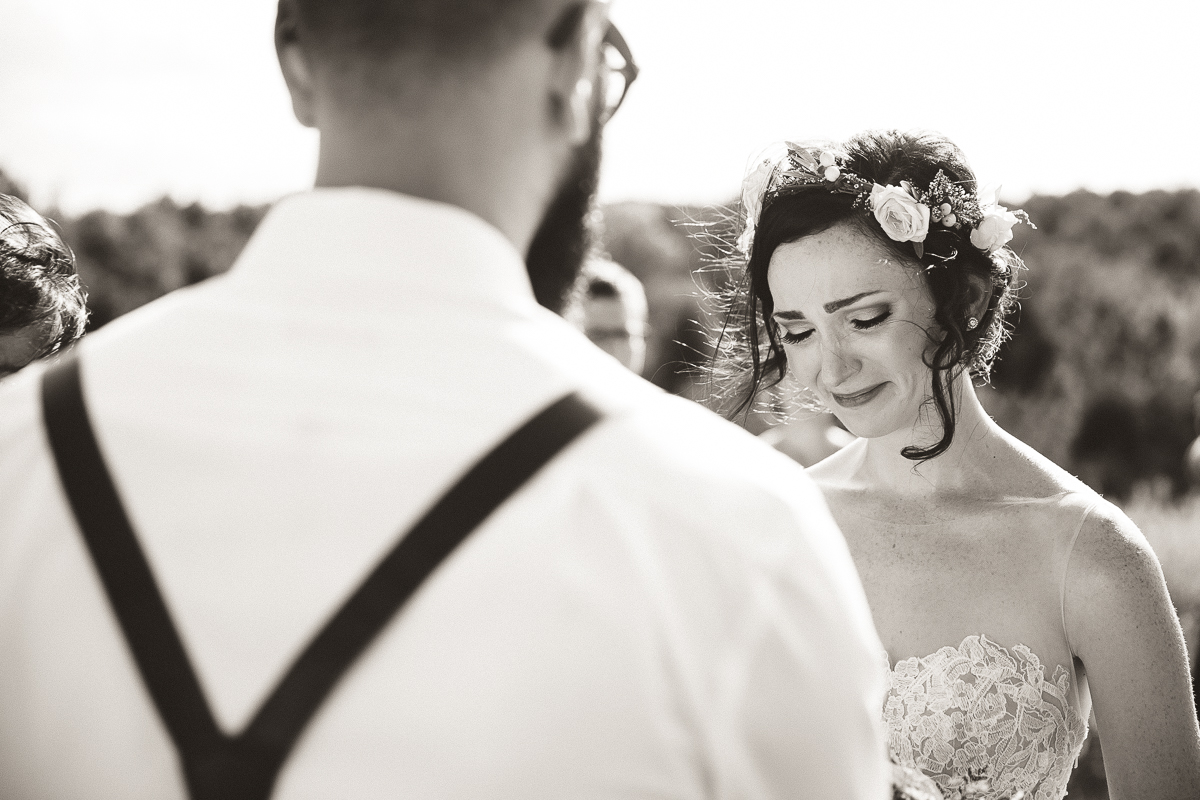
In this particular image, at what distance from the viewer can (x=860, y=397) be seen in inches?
118

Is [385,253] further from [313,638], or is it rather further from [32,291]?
[32,291]

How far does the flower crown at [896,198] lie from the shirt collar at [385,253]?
2049 mm

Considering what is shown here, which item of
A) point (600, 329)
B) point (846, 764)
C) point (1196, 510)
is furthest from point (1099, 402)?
point (846, 764)

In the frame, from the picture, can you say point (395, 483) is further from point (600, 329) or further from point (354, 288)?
point (600, 329)

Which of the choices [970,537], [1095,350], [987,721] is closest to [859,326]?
[970,537]

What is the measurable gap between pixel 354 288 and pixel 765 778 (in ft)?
2.40

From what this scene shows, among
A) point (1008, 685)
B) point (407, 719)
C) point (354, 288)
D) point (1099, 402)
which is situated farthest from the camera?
point (1099, 402)

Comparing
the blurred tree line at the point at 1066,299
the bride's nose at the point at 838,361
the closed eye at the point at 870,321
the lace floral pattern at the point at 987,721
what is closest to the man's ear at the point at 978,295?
the closed eye at the point at 870,321

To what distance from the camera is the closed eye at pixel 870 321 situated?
295cm

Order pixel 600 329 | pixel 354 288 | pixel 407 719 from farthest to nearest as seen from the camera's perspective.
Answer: pixel 600 329
pixel 354 288
pixel 407 719

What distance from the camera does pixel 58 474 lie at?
45.4 inches

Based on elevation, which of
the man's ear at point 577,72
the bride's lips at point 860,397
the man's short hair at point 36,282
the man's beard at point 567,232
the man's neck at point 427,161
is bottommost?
the bride's lips at point 860,397

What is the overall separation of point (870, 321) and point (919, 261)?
→ 0.27 m

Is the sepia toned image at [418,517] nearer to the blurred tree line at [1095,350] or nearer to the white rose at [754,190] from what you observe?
the white rose at [754,190]
